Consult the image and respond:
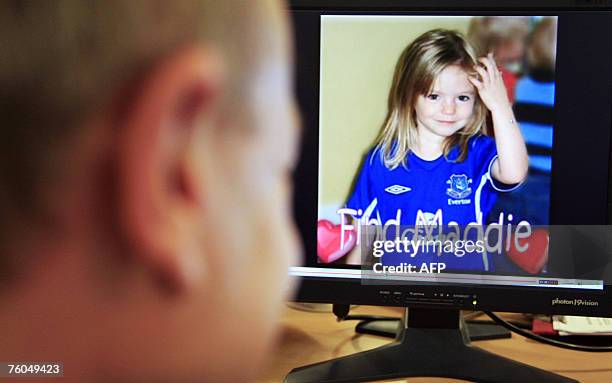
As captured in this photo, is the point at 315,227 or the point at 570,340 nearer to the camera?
the point at 315,227

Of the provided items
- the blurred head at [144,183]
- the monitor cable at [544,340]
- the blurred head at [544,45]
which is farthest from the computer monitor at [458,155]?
the blurred head at [144,183]

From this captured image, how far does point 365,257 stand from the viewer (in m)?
0.61

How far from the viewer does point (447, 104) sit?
22.4 inches

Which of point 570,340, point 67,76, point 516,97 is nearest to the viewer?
point 67,76

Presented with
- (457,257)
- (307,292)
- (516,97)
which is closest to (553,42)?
(516,97)

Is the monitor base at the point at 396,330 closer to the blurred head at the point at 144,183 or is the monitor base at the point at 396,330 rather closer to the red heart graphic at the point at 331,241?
the red heart graphic at the point at 331,241

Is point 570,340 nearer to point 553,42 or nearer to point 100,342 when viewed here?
point 553,42

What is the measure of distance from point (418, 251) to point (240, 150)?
1.55ft

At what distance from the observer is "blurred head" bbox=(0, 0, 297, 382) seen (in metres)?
0.13

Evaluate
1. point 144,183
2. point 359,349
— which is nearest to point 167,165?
point 144,183

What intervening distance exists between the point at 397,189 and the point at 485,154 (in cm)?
8

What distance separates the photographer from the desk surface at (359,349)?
2.08 ft

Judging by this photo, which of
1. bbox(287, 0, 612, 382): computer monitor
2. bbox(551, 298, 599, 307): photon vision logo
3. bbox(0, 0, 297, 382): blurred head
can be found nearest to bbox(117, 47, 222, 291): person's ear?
bbox(0, 0, 297, 382): blurred head

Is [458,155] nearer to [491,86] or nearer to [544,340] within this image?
[491,86]
